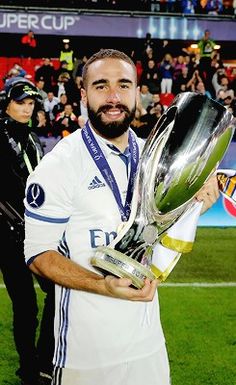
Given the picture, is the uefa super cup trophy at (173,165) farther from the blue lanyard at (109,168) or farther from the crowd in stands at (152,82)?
the crowd in stands at (152,82)

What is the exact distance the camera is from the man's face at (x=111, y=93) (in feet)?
6.70

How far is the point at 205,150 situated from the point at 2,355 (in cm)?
296

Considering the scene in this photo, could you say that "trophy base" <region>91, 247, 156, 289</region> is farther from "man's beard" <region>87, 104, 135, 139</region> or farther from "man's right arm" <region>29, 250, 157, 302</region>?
"man's beard" <region>87, 104, 135, 139</region>

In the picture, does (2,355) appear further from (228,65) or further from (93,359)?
(228,65)

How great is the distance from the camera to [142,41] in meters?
18.8

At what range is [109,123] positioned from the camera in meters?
2.08

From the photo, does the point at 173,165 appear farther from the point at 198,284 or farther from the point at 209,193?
the point at 198,284

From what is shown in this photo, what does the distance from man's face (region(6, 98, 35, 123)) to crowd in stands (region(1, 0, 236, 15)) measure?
47.7ft

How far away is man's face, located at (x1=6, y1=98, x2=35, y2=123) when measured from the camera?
12.6 ft

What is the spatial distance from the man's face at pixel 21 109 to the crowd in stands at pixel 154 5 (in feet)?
47.7

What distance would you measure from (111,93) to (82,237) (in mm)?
446

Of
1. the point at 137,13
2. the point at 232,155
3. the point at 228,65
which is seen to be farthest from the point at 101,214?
the point at 228,65

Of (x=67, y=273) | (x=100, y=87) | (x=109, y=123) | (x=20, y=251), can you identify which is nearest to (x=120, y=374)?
(x=67, y=273)

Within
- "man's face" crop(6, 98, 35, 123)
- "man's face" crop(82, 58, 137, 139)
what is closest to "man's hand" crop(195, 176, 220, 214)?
"man's face" crop(82, 58, 137, 139)
